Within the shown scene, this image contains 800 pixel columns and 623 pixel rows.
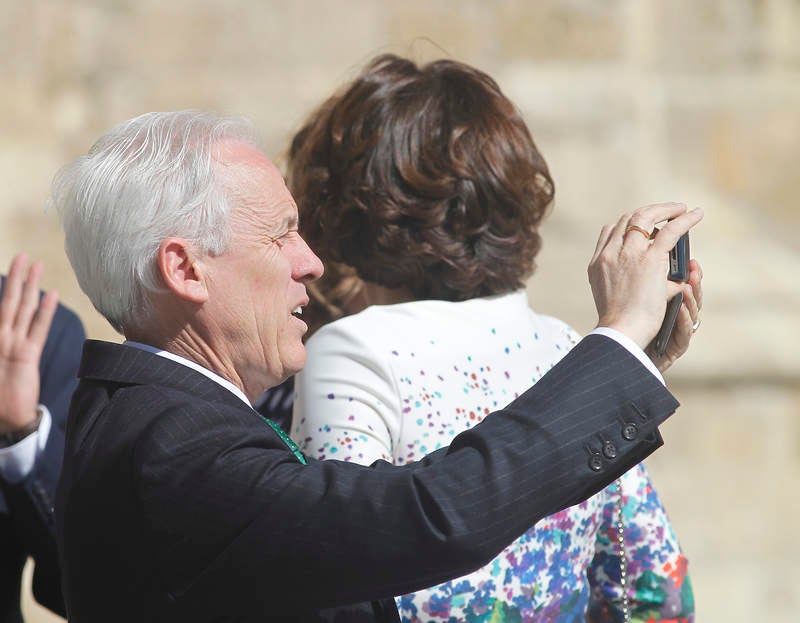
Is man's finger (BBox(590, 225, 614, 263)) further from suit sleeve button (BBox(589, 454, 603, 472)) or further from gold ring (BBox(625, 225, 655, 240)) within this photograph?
suit sleeve button (BBox(589, 454, 603, 472))

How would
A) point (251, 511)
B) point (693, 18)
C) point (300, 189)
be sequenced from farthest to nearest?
point (693, 18) → point (300, 189) → point (251, 511)

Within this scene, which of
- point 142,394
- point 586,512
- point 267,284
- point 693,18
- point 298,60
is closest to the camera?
point 142,394

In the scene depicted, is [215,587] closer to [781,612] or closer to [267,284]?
[267,284]

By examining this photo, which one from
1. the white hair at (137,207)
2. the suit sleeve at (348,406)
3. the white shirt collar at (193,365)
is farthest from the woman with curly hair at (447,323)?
the white hair at (137,207)

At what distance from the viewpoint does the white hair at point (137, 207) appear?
142cm

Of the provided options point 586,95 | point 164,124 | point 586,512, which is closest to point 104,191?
point 164,124

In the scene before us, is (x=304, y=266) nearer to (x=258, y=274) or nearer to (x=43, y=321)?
(x=258, y=274)

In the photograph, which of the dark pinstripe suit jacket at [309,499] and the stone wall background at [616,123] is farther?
the stone wall background at [616,123]

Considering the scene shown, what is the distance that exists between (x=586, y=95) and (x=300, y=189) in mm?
2305

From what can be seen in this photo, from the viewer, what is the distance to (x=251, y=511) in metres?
1.28

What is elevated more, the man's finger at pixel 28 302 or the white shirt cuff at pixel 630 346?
the white shirt cuff at pixel 630 346

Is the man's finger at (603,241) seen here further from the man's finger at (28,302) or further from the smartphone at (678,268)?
the man's finger at (28,302)

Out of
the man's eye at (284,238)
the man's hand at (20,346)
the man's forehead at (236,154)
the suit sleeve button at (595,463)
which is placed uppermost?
the man's forehead at (236,154)

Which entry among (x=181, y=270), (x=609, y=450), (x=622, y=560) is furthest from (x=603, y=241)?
(x=622, y=560)
